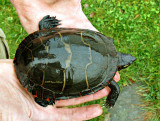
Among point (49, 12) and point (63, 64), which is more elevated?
point (49, 12)

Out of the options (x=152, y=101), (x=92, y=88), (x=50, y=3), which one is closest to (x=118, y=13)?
(x=50, y=3)

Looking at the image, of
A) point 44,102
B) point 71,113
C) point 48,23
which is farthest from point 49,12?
point 71,113

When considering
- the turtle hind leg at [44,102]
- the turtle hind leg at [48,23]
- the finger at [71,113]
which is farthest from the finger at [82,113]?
the turtle hind leg at [48,23]

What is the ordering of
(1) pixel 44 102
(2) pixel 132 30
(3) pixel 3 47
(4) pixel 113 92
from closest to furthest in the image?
(1) pixel 44 102 → (3) pixel 3 47 → (4) pixel 113 92 → (2) pixel 132 30

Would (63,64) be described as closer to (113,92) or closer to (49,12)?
(113,92)

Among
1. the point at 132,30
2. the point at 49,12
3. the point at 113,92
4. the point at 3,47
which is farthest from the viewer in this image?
the point at 132,30

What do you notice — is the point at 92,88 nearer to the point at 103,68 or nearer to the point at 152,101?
the point at 103,68

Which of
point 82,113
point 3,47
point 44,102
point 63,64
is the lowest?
point 82,113

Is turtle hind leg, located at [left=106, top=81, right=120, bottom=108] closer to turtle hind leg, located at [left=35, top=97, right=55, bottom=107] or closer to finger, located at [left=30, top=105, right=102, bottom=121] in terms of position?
finger, located at [left=30, top=105, right=102, bottom=121]
